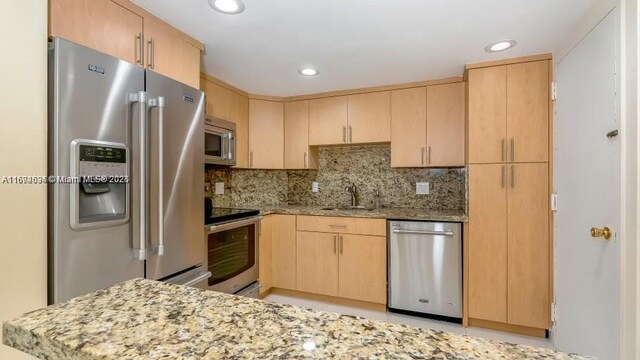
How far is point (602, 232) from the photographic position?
4.84ft

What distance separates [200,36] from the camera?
1.96 m

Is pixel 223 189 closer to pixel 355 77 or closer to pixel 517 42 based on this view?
pixel 355 77

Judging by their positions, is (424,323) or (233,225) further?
(424,323)

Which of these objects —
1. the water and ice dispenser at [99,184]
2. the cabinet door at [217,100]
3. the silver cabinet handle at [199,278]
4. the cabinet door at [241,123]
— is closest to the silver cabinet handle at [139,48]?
the water and ice dispenser at [99,184]

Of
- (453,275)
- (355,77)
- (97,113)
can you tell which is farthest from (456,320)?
(97,113)

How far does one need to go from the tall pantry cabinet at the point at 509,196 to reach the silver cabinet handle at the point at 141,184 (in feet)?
7.33

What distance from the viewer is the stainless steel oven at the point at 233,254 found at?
2139 mm

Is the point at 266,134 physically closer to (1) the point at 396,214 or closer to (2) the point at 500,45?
(1) the point at 396,214

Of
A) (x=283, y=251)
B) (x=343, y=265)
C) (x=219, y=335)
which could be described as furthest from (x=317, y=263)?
(x=219, y=335)

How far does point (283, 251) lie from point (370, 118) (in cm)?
159

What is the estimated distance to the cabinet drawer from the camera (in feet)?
8.93

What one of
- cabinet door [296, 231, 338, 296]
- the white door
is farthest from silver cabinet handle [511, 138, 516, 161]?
cabinet door [296, 231, 338, 296]

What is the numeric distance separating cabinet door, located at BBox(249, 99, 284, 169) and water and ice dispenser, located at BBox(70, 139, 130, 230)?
1862 millimetres

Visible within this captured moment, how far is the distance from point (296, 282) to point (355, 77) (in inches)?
80.1
